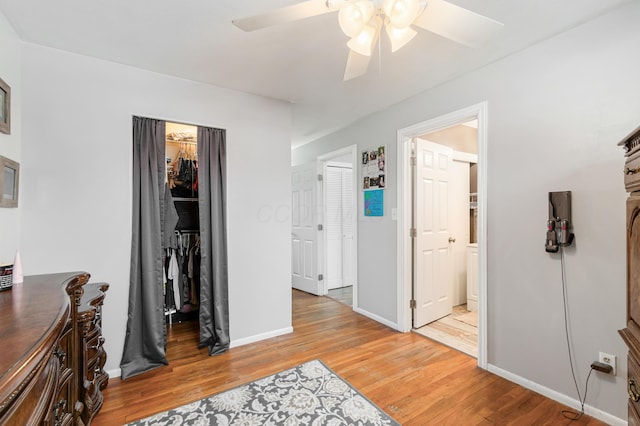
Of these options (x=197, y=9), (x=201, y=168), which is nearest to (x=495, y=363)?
(x=201, y=168)

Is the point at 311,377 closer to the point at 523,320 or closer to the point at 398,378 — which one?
the point at 398,378

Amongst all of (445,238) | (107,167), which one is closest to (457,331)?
(445,238)

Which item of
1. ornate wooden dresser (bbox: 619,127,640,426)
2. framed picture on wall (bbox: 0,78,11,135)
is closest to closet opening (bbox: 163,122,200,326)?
framed picture on wall (bbox: 0,78,11,135)

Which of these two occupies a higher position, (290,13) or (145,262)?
(290,13)

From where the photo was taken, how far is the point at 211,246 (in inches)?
106

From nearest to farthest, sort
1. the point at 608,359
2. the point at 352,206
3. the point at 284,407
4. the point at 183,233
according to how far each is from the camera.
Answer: the point at 608,359, the point at 284,407, the point at 183,233, the point at 352,206

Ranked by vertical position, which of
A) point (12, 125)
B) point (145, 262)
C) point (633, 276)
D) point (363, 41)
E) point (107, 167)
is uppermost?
point (363, 41)

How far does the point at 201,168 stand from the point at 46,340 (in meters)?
2.09

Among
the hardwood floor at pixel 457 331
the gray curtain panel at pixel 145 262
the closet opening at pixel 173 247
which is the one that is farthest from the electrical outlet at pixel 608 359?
the gray curtain panel at pixel 145 262

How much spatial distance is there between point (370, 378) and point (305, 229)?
8.94 ft

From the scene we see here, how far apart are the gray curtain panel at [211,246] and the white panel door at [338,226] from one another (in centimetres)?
226

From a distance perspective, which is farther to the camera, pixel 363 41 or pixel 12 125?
pixel 12 125

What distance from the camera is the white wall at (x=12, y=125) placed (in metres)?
1.75

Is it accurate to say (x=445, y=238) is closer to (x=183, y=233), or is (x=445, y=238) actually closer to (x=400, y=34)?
(x=400, y=34)
